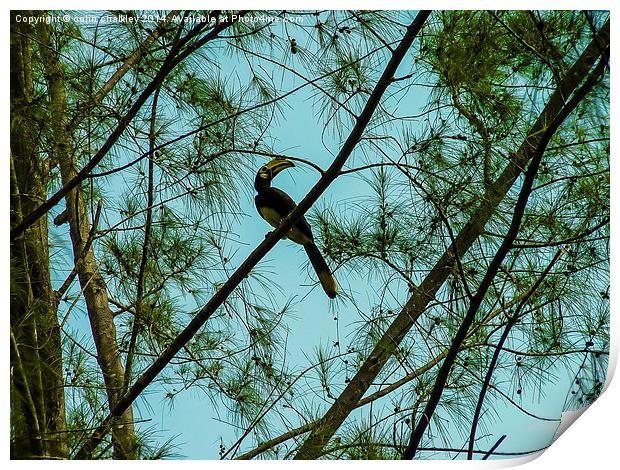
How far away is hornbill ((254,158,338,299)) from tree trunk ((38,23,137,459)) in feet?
0.98

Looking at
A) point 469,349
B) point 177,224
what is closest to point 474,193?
point 469,349

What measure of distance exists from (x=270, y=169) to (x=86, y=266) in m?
0.35

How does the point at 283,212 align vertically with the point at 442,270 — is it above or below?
above

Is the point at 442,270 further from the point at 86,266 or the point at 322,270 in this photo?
the point at 86,266

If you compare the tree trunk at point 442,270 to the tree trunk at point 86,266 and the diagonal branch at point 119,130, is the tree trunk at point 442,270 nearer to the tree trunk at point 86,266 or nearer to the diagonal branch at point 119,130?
the tree trunk at point 86,266

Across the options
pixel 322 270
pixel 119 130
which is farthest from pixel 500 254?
pixel 119 130

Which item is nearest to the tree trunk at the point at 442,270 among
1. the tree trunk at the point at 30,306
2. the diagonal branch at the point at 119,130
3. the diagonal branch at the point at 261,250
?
the diagonal branch at the point at 261,250

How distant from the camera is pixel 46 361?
1325 millimetres

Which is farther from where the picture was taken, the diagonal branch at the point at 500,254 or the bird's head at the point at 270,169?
the bird's head at the point at 270,169

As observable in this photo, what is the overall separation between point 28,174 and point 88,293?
0.72 feet

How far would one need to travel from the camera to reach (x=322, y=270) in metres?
1.38

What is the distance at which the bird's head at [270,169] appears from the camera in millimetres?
1354

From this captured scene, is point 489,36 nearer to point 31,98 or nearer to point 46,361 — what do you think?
point 31,98

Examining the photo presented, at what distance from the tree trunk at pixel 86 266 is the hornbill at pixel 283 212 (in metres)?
0.30
